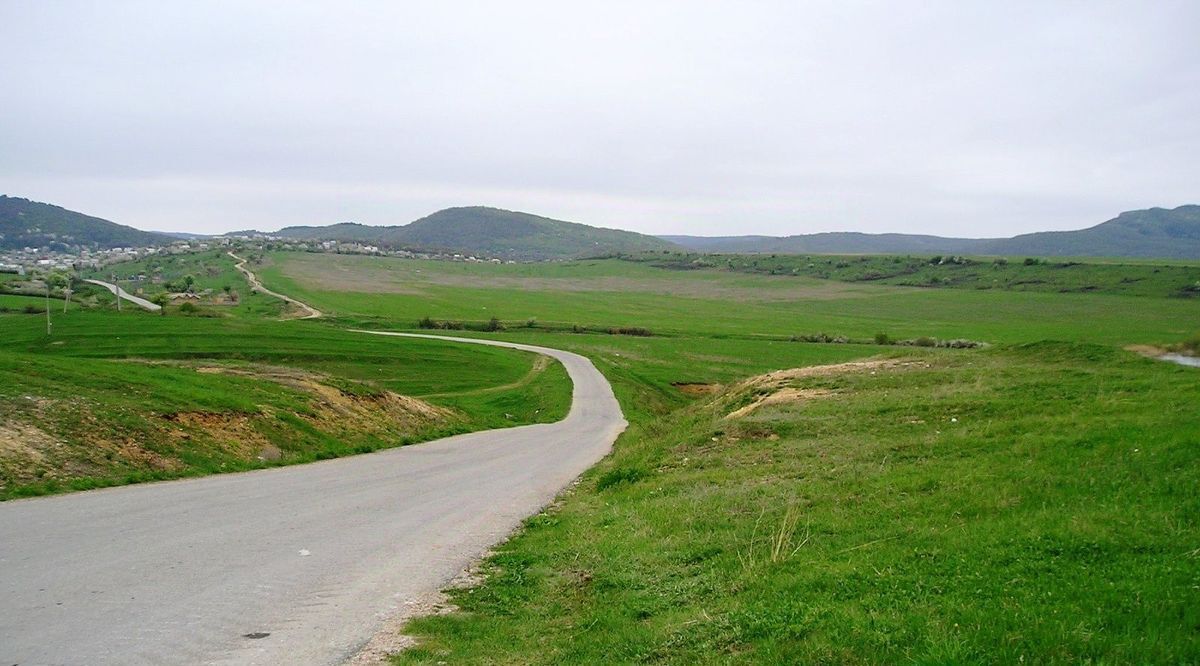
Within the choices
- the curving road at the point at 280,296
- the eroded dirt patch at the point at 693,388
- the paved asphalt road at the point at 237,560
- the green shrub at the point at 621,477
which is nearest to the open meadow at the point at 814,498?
the green shrub at the point at 621,477

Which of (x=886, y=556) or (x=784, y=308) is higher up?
(x=886, y=556)

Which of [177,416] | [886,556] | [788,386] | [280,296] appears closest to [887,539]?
[886,556]

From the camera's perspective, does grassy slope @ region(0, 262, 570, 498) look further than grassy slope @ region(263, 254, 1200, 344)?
No

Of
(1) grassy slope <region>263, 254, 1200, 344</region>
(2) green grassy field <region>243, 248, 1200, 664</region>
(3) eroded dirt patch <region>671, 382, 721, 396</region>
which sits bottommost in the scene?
(3) eroded dirt patch <region>671, 382, 721, 396</region>

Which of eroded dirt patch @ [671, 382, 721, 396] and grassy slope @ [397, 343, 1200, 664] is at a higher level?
grassy slope @ [397, 343, 1200, 664]

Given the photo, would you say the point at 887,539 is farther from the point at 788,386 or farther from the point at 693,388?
the point at 693,388

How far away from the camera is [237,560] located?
39.4 ft

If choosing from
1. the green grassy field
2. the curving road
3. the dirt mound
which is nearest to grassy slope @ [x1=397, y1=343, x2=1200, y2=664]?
the green grassy field

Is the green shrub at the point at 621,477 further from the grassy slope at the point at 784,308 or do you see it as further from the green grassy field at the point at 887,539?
the grassy slope at the point at 784,308

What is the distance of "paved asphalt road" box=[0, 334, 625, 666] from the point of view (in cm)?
865

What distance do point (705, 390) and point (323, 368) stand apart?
32.5m

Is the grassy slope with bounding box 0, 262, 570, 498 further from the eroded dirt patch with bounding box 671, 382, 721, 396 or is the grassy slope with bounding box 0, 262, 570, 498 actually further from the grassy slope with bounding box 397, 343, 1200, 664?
the eroded dirt patch with bounding box 671, 382, 721, 396

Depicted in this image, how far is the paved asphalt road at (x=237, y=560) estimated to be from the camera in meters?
8.65

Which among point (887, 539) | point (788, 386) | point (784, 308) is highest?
point (887, 539)
